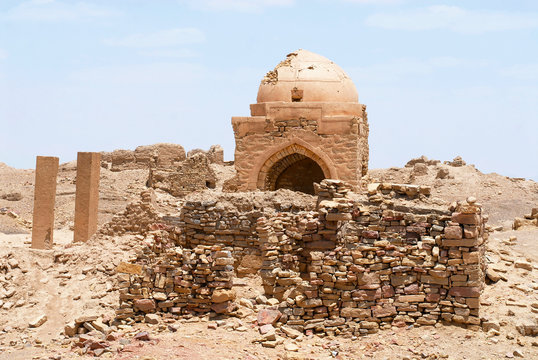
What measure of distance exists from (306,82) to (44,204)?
717cm

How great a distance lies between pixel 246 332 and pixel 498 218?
17.7 m

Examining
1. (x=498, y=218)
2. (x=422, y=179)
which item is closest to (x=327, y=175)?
(x=498, y=218)

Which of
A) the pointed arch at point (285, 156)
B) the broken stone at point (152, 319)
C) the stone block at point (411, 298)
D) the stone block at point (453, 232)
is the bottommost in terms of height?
the broken stone at point (152, 319)

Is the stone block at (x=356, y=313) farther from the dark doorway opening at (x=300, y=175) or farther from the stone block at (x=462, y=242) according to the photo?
the dark doorway opening at (x=300, y=175)

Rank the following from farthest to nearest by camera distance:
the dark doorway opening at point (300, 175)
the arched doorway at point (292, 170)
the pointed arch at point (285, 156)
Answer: the dark doorway opening at point (300, 175), the arched doorway at point (292, 170), the pointed arch at point (285, 156)

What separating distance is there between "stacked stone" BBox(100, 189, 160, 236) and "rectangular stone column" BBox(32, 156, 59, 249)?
109 inches

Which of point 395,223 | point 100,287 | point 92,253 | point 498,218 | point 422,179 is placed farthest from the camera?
point 422,179

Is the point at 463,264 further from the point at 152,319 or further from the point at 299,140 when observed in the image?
the point at 299,140

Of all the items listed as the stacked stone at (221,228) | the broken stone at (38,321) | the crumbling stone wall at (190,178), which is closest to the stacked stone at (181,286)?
the broken stone at (38,321)

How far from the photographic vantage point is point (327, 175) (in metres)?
15.8

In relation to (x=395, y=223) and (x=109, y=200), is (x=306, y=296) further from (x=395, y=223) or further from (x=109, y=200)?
(x=109, y=200)

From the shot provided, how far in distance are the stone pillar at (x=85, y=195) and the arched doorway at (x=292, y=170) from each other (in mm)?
4315

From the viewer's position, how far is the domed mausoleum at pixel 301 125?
1562 cm

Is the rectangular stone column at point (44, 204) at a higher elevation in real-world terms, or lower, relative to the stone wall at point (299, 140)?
lower
